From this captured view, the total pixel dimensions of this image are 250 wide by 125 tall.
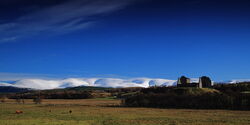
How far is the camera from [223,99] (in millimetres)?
69375

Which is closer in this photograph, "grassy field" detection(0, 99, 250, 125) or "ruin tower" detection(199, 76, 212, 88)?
"grassy field" detection(0, 99, 250, 125)

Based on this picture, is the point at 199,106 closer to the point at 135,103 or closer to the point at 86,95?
the point at 135,103

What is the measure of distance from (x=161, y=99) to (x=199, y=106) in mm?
12825

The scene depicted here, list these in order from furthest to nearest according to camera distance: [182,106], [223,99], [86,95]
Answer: [86,95]
[182,106]
[223,99]

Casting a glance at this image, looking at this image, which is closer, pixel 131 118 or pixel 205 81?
pixel 131 118

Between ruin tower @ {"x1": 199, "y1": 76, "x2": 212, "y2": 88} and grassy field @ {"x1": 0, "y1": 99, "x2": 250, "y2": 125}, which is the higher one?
ruin tower @ {"x1": 199, "y1": 76, "x2": 212, "y2": 88}

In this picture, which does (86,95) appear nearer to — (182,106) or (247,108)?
(182,106)

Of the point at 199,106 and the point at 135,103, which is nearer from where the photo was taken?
the point at 199,106

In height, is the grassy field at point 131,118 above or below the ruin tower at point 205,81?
below

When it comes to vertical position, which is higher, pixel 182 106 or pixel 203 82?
pixel 203 82

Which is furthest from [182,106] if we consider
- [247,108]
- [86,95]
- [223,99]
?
[86,95]

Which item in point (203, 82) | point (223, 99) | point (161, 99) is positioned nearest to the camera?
point (223, 99)

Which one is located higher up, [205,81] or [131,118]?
[205,81]

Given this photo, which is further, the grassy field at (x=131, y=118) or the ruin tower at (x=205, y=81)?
the ruin tower at (x=205, y=81)
